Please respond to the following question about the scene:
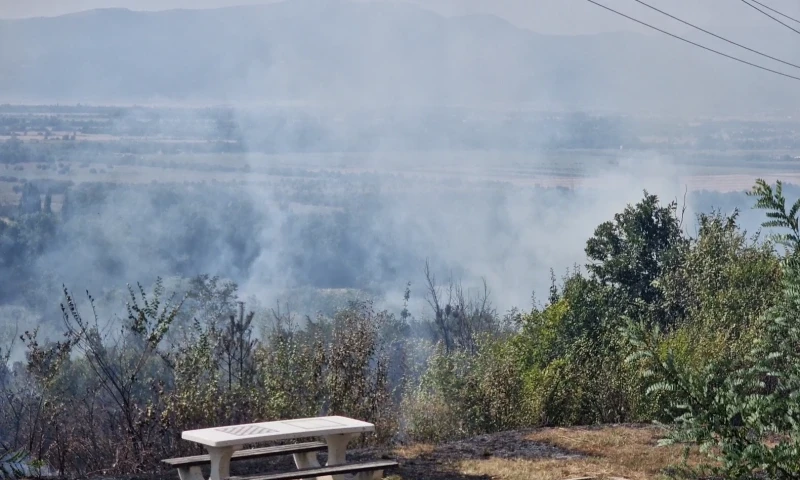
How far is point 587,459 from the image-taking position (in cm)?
858

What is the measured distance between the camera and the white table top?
6.43m

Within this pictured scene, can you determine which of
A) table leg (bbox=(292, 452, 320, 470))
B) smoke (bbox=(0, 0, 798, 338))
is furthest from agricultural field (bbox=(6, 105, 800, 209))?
table leg (bbox=(292, 452, 320, 470))

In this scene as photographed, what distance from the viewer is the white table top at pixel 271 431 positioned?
643 centimetres

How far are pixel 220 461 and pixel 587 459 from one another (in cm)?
341

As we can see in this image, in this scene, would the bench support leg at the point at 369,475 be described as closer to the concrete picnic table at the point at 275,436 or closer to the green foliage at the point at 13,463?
the concrete picnic table at the point at 275,436

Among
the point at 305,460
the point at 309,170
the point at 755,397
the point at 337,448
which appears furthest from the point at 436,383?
the point at 309,170

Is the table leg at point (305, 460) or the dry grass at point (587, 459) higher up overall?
the table leg at point (305, 460)

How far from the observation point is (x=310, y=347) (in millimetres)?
10781

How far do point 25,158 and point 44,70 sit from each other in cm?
955

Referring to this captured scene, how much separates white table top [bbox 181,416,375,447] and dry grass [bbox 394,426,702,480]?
92cm

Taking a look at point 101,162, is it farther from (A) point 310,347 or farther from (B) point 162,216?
(A) point 310,347

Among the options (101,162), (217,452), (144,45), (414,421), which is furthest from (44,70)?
(217,452)

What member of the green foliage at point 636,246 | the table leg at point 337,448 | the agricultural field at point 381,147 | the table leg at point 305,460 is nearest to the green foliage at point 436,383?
the table leg at point 305,460

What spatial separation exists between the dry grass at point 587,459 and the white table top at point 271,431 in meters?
0.92
